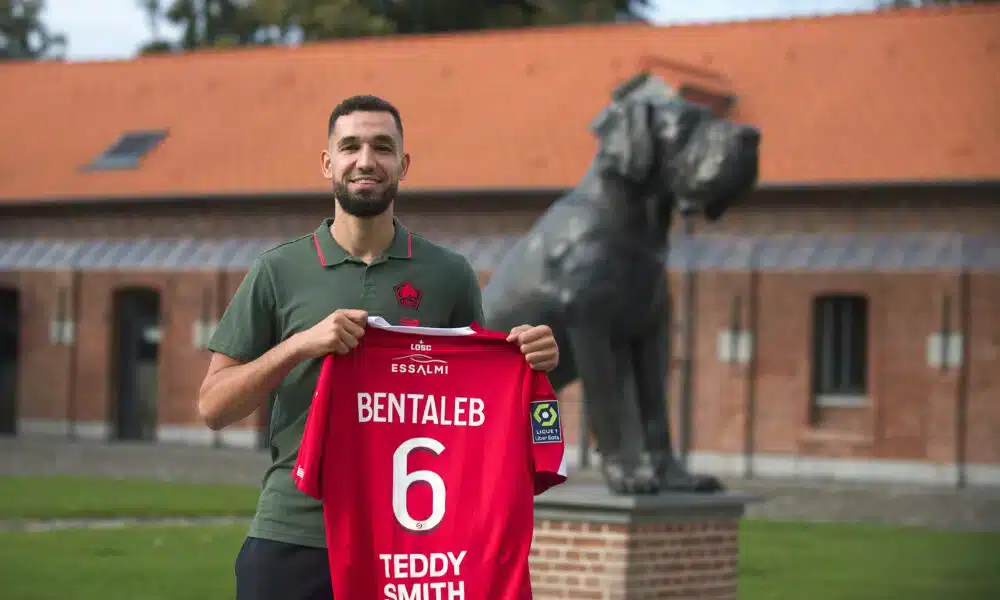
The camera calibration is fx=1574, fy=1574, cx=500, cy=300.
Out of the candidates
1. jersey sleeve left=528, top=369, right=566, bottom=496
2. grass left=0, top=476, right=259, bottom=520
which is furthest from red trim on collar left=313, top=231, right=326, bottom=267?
grass left=0, top=476, right=259, bottom=520

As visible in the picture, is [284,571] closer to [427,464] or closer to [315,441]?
[315,441]

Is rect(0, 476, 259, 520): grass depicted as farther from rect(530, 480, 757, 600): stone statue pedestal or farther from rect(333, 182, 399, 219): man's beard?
rect(333, 182, 399, 219): man's beard

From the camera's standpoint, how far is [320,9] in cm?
4069

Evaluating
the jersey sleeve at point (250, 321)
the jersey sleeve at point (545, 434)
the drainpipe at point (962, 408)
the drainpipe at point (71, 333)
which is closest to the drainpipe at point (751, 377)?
the drainpipe at point (962, 408)

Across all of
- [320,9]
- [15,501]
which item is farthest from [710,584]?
[320,9]

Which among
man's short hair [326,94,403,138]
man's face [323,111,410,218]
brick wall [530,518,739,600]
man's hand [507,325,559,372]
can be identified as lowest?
brick wall [530,518,739,600]

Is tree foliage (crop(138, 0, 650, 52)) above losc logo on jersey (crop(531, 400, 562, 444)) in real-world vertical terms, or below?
above

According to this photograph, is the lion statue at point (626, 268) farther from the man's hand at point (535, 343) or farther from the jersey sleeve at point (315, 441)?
the jersey sleeve at point (315, 441)

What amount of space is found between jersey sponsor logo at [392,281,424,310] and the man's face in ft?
0.72

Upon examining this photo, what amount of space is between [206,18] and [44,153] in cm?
1505

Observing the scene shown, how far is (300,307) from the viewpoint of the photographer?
3975 millimetres

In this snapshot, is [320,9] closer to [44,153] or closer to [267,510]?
[44,153]

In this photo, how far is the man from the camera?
3877 millimetres

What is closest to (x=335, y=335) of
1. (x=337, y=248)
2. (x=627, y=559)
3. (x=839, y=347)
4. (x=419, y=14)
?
(x=337, y=248)
